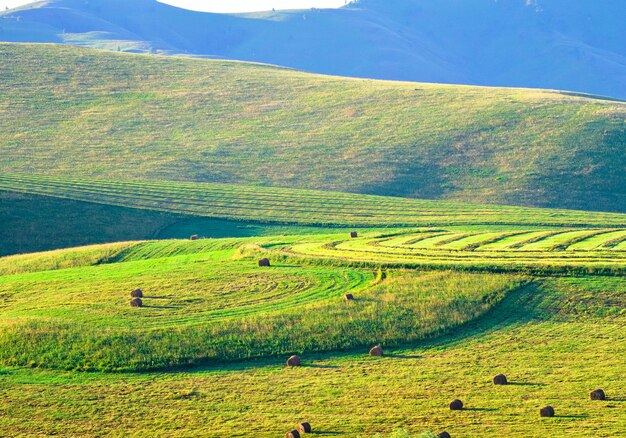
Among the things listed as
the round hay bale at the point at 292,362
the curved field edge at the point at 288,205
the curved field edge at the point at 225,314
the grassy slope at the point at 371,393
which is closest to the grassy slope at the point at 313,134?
the curved field edge at the point at 288,205

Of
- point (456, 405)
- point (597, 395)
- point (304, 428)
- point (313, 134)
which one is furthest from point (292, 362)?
point (313, 134)

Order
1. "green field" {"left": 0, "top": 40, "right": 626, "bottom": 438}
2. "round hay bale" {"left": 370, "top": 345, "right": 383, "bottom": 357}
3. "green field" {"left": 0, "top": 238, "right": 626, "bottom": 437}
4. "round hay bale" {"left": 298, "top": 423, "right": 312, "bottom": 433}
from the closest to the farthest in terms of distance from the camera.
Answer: "round hay bale" {"left": 298, "top": 423, "right": 312, "bottom": 433}, "green field" {"left": 0, "top": 238, "right": 626, "bottom": 437}, "green field" {"left": 0, "top": 40, "right": 626, "bottom": 438}, "round hay bale" {"left": 370, "top": 345, "right": 383, "bottom": 357}

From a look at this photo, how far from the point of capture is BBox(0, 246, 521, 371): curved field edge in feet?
119

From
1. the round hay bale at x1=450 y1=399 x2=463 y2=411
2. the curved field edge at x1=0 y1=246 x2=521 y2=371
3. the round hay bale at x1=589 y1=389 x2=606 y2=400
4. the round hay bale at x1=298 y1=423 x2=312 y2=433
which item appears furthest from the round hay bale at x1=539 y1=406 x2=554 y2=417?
the curved field edge at x1=0 y1=246 x2=521 y2=371

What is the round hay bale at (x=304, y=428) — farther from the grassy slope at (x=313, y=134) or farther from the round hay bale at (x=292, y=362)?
the grassy slope at (x=313, y=134)

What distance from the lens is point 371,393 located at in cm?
3238

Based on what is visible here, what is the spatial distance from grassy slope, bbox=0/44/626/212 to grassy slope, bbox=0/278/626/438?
152 ft

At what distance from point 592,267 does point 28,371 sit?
83.2 feet

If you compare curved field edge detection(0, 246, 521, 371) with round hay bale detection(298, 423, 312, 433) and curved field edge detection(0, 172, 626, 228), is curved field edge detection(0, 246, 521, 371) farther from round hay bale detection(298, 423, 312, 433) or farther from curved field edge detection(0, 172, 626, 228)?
curved field edge detection(0, 172, 626, 228)

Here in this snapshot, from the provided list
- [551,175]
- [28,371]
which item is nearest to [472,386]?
[28,371]

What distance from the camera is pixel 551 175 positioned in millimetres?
86438

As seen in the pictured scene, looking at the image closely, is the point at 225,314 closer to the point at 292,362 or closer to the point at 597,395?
the point at 292,362

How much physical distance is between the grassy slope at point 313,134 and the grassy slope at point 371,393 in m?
46.2

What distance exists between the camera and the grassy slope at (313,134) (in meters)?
86.9
